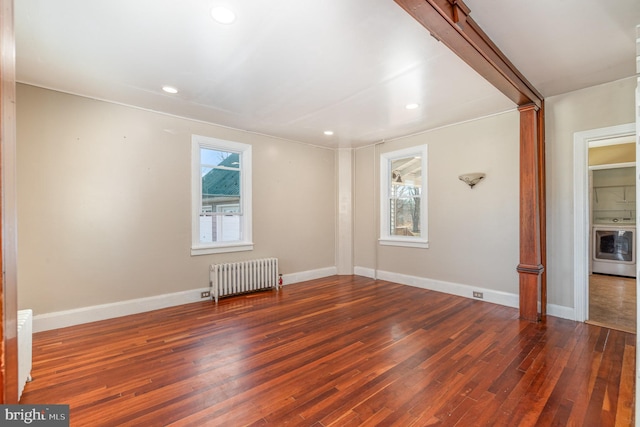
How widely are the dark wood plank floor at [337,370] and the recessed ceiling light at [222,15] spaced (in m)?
2.72

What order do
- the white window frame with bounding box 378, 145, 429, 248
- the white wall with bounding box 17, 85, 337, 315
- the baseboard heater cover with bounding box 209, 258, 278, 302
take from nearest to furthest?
the white wall with bounding box 17, 85, 337, 315
the baseboard heater cover with bounding box 209, 258, 278, 302
the white window frame with bounding box 378, 145, 429, 248

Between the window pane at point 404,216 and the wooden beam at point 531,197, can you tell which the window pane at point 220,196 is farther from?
the wooden beam at point 531,197

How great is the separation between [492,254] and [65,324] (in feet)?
18.1

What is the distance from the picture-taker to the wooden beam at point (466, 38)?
5.80 ft

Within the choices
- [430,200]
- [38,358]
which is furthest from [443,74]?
[38,358]

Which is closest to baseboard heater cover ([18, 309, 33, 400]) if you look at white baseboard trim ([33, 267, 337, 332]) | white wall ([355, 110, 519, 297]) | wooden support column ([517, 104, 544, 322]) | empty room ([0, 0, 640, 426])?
empty room ([0, 0, 640, 426])

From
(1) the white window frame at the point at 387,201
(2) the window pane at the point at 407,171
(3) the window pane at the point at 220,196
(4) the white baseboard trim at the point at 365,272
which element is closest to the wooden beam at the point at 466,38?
(1) the white window frame at the point at 387,201

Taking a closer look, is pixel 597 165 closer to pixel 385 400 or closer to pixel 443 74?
pixel 443 74

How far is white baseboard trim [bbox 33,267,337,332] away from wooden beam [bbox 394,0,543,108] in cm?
423

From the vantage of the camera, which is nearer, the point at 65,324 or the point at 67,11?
the point at 67,11

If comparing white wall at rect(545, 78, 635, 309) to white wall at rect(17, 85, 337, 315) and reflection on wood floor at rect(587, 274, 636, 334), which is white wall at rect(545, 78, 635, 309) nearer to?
reflection on wood floor at rect(587, 274, 636, 334)

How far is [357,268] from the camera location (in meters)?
6.03

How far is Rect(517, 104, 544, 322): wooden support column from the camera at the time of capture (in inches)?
132

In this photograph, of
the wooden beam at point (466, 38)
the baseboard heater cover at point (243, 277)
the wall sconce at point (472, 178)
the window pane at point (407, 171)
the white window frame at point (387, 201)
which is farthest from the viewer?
the window pane at point (407, 171)
